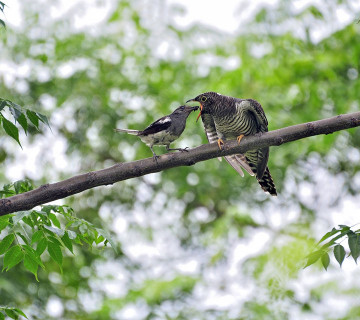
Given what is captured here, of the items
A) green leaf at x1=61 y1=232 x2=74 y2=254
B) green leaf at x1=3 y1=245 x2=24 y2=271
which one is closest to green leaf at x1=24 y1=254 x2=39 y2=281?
green leaf at x1=3 y1=245 x2=24 y2=271

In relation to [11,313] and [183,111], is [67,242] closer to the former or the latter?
[11,313]

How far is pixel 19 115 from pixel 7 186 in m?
0.35

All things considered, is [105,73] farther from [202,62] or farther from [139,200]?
[139,200]

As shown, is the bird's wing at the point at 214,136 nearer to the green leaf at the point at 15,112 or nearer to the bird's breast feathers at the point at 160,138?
the bird's breast feathers at the point at 160,138

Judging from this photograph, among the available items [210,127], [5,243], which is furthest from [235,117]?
[5,243]

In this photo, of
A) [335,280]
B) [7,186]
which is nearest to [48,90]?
[335,280]

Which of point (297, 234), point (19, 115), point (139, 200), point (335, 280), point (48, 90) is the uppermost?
point (48, 90)

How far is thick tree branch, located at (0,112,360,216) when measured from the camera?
7.10 ft

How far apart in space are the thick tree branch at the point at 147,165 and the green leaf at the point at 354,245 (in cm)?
55

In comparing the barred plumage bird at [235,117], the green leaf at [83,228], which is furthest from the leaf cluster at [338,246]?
A: the barred plumage bird at [235,117]

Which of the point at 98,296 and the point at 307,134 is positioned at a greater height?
the point at 307,134

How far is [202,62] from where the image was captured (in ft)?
25.2

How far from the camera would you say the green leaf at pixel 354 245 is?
1.91 metres

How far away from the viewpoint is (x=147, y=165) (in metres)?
2.30
